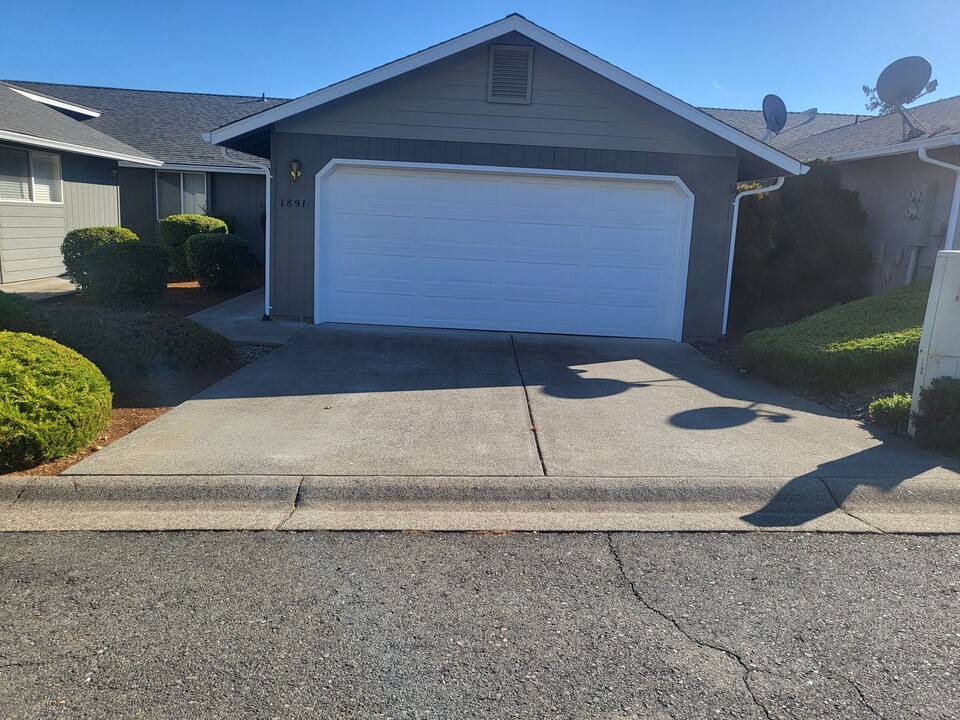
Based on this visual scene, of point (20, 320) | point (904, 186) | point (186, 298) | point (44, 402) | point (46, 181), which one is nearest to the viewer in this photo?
point (44, 402)

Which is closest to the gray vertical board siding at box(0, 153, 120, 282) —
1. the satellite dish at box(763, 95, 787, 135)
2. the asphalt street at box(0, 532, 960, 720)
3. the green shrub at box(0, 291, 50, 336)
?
the green shrub at box(0, 291, 50, 336)

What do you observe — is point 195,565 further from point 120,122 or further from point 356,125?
point 120,122

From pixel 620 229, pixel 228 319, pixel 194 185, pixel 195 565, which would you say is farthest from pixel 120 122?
pixel 195 565

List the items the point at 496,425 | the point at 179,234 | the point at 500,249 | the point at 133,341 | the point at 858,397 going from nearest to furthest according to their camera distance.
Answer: the point at 496,425
the point at 858,397
the point at 133,341
the point at 500,249
the point at 179,234

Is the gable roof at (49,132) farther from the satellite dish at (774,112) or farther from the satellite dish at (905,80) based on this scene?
the satellite dish at (905,80)

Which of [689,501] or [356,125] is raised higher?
[356,125]

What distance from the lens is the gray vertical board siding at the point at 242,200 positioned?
20.7 m

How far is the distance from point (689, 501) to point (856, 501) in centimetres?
121

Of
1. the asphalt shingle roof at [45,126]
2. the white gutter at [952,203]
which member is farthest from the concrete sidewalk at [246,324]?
the white gutter at [952,203]

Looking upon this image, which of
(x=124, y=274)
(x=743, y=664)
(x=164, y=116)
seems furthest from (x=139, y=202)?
(x=743, y=664)

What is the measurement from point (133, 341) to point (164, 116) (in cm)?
1670

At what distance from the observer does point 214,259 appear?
1605 cm

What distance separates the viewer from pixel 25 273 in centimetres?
1625

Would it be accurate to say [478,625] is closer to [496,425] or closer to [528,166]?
[496,425]
